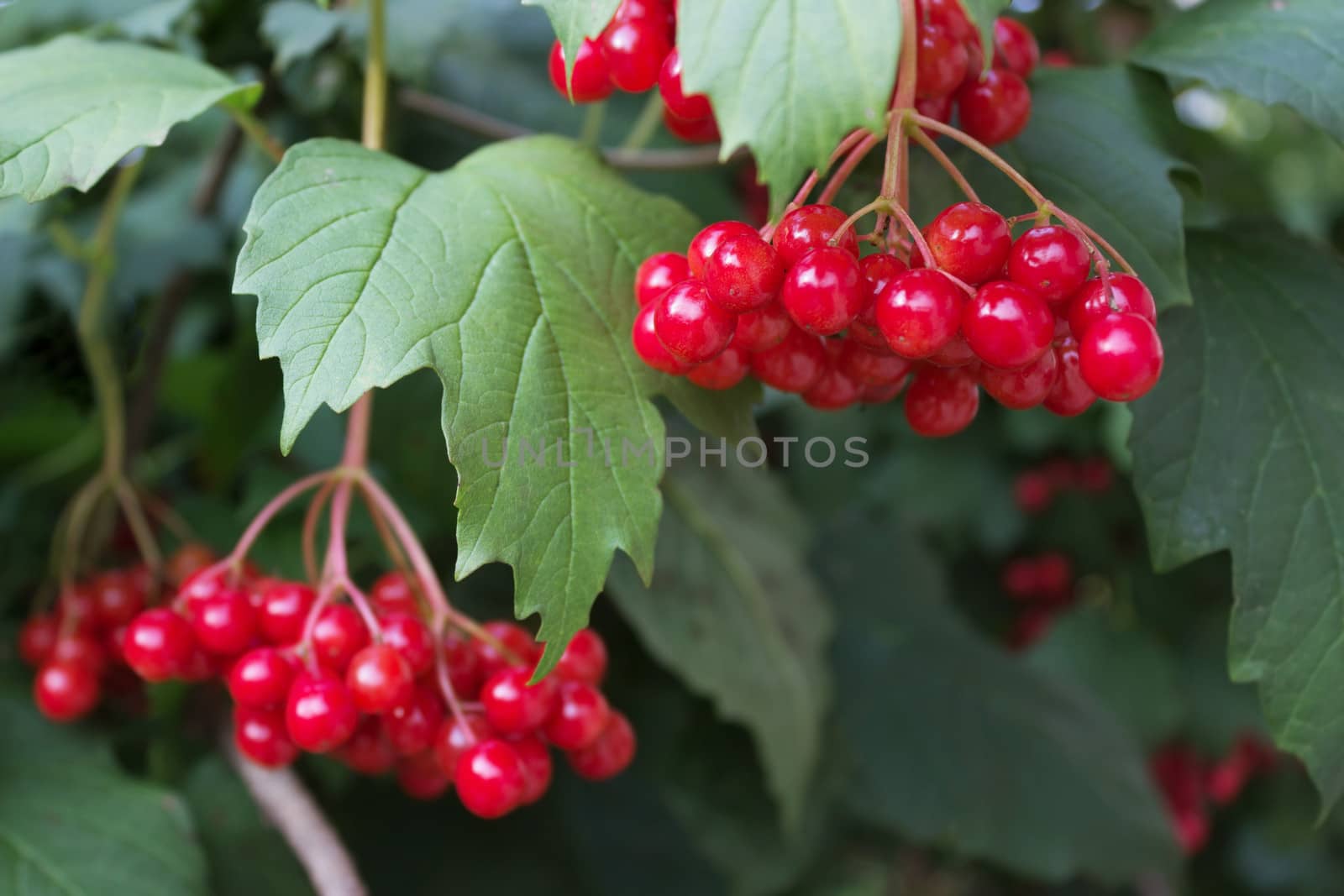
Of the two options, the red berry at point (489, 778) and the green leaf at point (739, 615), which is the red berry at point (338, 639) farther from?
the green leaf at point (739, 615)

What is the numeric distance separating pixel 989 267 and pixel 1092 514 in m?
1.88

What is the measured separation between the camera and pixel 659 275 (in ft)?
2.44

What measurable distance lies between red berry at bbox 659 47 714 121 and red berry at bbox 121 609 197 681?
1.88ft

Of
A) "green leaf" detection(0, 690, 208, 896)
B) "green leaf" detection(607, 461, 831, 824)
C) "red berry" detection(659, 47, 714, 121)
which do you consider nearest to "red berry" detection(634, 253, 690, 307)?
"red berry" detection(659, 47, 714, 121)

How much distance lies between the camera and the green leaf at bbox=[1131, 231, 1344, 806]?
31.8 inches

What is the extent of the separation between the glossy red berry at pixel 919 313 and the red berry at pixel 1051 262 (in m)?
0.06

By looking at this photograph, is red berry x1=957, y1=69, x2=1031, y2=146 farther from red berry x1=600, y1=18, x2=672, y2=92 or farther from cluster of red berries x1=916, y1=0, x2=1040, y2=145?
red berry x1=600, y1=18, x2=672, y2=92

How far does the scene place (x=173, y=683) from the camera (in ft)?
3.86

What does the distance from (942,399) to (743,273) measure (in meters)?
0.20

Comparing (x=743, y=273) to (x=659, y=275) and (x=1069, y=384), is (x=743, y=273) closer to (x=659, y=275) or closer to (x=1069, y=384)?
(x=659, y=275)

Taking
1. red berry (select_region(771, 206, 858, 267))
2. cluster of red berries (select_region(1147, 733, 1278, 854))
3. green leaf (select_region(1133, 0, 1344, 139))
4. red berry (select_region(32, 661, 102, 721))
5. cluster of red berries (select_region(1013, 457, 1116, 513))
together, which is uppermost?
green leaf (select_region(1133, 0, 1344, 139))

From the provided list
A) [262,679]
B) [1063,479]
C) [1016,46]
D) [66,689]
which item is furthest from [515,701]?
[1063,479]

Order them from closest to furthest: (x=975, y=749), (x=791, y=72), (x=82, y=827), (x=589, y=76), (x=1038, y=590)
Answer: (x=791, y=72)
(x=589, y=76)
(x=82, y=827)
(x=975, y=749)
(x=1038, y=590)

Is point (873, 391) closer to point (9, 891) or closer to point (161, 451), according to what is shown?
point (9, 891)
